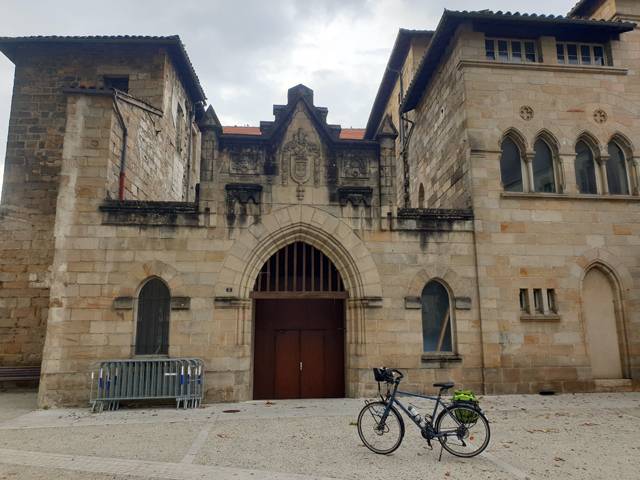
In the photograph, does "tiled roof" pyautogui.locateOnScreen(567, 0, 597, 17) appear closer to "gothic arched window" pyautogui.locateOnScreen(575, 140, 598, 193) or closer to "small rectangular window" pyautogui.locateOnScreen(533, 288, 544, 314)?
"gothic arched window" pyautogui.locateOnScreen(575, 140, 598, 193)

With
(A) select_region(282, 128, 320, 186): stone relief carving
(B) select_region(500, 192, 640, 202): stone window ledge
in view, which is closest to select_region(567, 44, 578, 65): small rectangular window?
(B) select_region(500, 192, 640, 202): stone window ledge

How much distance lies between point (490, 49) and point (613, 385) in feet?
31.0

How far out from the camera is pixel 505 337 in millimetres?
10688

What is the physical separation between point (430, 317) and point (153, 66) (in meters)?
12.3

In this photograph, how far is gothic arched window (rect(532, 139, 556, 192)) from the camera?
12.0 metres

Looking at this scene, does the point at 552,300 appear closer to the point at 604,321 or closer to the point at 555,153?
the point at 604,321

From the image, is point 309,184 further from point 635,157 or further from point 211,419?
point 635,157

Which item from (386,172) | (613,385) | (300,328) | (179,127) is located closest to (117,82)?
(179,127)

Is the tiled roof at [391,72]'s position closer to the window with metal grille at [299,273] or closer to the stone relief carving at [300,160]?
the stone relief carving at [300,160]

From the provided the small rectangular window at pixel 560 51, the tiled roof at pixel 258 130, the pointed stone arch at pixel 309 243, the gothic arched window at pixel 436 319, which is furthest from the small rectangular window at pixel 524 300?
the tiled roof at pixel 258 130

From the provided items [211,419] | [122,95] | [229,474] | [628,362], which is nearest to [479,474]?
[229,474]

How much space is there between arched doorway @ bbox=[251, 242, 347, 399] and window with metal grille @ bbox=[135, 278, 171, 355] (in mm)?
2120

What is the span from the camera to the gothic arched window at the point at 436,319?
35.0 ft

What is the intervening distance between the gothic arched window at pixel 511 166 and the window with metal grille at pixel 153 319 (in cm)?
909
